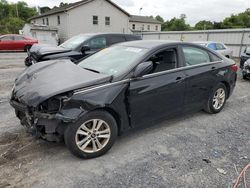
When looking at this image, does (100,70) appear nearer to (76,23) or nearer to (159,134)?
(159,134)

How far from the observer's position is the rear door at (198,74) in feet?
12.9

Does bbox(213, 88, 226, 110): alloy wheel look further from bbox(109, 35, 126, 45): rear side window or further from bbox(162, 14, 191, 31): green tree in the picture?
bbox(162, 14, 191, 31): green tree

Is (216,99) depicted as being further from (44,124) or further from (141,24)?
(141,24)

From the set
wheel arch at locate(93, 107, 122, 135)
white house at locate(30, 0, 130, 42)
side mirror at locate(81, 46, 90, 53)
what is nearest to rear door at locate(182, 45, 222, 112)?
wheel arch at locate(93, 107, 122, 135)

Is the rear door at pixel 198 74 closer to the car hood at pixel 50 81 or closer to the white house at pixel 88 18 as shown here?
the car hood at pixel 50 81

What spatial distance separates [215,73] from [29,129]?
11.4 feet

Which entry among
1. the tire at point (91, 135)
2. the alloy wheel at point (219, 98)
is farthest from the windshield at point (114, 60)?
the alloy wheel at point (219, 98)

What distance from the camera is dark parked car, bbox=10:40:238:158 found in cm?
275

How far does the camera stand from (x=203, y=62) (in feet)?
14.0

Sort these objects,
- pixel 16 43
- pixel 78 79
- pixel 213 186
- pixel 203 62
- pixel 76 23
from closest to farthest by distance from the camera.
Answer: pixel 213 186 → pixel 78 79 → pixel 203 62 → pixel 16 43 → pixel 76 23

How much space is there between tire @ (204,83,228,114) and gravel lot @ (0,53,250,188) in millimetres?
420

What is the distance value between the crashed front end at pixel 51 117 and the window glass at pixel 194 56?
2263mm

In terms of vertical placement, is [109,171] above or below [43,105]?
below

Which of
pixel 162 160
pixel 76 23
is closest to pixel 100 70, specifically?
pixel 162 160
